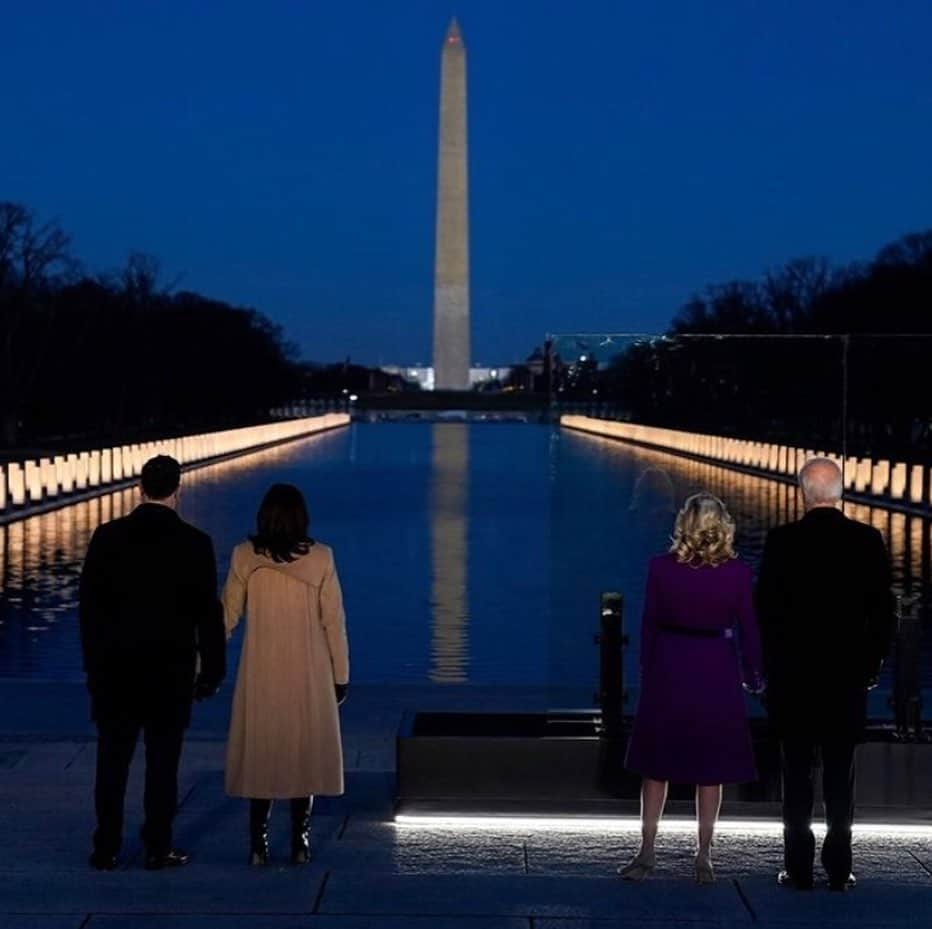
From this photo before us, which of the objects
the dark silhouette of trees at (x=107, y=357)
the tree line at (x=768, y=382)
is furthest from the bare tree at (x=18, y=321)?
the tree line at (x=768, y=382)

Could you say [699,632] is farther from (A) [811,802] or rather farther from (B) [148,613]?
(B) [148,613]

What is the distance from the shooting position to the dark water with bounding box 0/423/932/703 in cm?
1551

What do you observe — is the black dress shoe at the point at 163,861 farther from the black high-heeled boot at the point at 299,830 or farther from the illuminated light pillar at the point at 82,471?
the illuminated light pillar at the point at 82,471

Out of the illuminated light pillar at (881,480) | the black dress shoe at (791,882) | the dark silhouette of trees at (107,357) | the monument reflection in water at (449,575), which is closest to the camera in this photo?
the black dress shoe at (791,882)

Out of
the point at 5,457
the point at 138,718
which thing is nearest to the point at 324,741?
the point at 138,718

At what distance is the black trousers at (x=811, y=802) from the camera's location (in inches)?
299

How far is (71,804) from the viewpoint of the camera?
9.26 meters

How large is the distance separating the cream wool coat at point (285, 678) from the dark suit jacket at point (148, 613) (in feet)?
0.43

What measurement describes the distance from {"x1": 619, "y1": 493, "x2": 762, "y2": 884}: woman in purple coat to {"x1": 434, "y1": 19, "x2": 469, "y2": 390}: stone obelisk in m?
87.3

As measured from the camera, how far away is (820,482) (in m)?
7.69

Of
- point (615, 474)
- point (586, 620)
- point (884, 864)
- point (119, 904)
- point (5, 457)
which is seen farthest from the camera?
point (5, 457)

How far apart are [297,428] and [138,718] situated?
80851mm

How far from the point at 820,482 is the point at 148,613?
256cm

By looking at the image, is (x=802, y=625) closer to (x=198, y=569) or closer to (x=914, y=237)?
(x=198, y=569)
